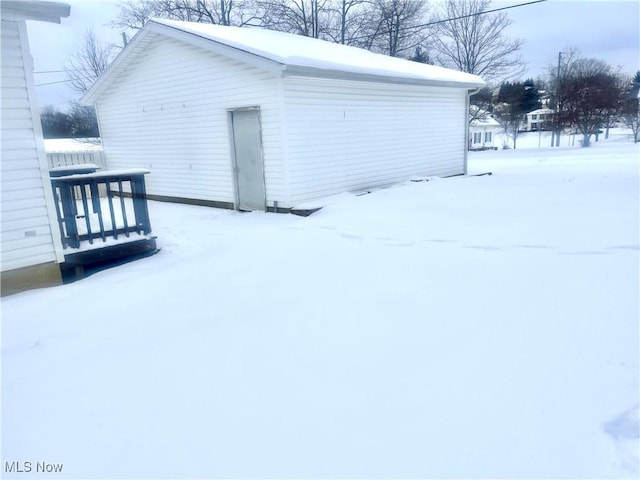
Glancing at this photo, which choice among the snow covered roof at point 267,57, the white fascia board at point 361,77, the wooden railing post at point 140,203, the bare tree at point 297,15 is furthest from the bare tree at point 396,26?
the wooden railing post at point 140,203

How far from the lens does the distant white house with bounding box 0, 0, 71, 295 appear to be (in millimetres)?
4332

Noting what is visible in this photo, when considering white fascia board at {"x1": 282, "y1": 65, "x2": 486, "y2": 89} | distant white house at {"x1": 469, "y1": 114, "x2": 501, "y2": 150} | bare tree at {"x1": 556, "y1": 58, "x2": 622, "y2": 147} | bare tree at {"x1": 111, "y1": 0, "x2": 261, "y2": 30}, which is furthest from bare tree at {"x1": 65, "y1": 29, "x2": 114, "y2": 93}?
distant white house at {"x1": 469, "y1": 114, "x2": 501, "y2": 150}

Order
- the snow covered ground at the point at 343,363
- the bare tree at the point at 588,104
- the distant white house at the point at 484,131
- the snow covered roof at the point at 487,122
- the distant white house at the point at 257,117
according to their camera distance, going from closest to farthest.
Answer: the snow covered ground at the point at 343,363 < the distant white house at the point at 257,117 < the bare tree at the point at 588,104 < the distant white house at the point at 484,131 < the snow covered roof at the point at 487,122

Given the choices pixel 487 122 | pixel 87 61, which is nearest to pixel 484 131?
pixel 487 122

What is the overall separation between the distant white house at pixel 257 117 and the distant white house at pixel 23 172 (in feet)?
12.3

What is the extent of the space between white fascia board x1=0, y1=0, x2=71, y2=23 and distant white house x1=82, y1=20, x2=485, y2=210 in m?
3.53

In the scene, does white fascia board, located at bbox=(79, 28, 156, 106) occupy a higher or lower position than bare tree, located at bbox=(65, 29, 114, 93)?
lower

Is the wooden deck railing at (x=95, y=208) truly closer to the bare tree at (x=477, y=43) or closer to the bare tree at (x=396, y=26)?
the bare tree at (x=396, y=26)

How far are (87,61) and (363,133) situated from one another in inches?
954

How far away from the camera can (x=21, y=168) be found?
14.8 feet

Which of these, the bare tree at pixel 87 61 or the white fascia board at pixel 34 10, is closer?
the white fascia board at pixel 34 10

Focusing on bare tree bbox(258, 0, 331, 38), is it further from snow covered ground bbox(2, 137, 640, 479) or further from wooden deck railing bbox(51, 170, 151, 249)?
snow covered ground bbox(2, 137, 640, 479)

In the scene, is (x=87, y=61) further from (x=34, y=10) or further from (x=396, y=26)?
(x=34, y=10)

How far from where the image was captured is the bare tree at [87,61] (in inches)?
1032
